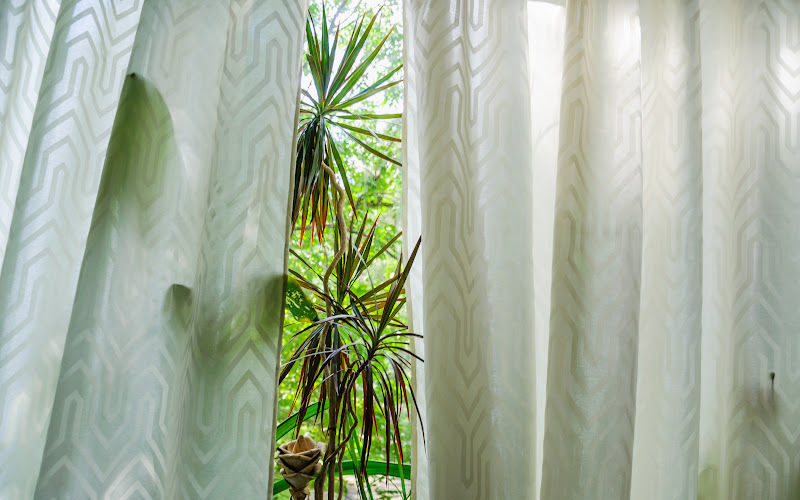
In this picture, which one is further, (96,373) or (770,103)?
(770,103)

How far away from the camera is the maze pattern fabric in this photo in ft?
2.14

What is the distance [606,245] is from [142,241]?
70 cm

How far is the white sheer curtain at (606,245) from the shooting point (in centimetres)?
85

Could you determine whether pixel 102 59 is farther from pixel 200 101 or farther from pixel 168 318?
pixel 168 318

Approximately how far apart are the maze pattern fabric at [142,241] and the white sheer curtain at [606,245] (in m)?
0.26

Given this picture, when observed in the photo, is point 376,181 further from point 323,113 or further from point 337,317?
point 337,317

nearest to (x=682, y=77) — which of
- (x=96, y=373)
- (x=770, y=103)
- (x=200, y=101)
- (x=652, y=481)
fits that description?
(x=770, y=103)

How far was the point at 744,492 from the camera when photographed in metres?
1.01

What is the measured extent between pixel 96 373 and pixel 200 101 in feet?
1.23

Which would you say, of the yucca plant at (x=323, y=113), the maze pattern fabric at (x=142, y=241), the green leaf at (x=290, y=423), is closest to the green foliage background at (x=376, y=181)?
the yucca plant at (x=323, y=113)

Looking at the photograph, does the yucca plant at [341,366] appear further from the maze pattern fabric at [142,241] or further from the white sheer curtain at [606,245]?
the maze pattern fabric at [142,241]

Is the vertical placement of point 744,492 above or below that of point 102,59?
below

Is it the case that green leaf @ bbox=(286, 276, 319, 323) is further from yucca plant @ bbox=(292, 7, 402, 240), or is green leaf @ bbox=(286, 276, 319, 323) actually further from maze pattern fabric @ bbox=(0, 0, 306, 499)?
yucca plant @ bbox=(292, 7, 402, 240)

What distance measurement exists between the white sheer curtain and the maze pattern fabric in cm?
26
